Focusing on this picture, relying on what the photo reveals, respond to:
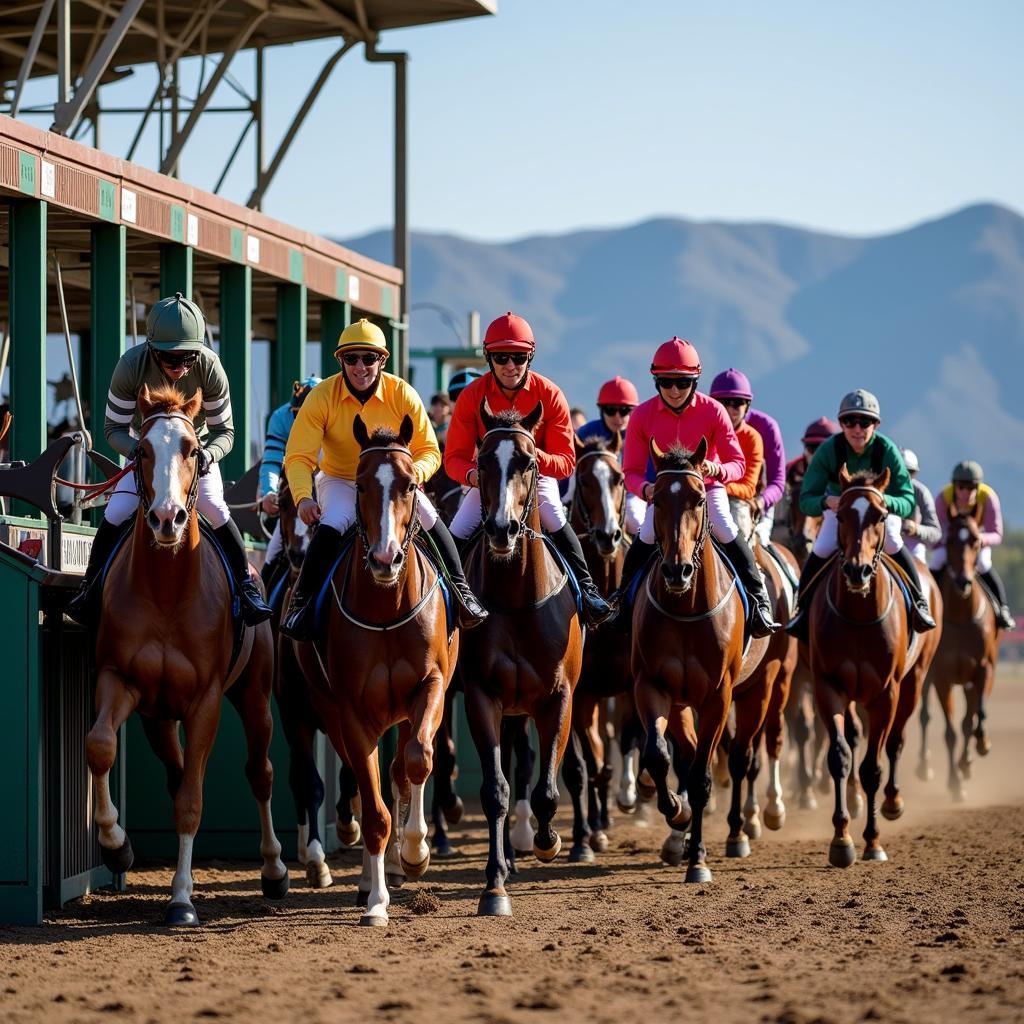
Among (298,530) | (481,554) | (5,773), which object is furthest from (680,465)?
(5,773)

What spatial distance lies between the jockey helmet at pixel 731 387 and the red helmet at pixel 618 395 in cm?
111

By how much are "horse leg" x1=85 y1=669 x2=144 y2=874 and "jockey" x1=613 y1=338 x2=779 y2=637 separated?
3372mm

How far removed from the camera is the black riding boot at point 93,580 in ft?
31.2

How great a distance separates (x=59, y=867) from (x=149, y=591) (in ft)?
5.76

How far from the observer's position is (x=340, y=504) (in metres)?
9.96

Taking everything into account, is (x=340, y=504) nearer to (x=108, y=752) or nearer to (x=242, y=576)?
(x=242, y=576)

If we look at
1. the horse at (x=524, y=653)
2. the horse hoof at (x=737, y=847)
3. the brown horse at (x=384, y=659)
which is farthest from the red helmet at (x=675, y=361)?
the horse hoof at (x=737, y=847)

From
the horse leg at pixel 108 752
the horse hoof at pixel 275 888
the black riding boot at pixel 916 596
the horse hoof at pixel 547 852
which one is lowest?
the horse hoof at pixel 275 888

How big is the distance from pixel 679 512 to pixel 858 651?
231 centimetres

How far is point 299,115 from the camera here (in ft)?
62.7

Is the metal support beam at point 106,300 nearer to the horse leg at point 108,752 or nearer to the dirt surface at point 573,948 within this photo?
the dirt surface at point 573,948

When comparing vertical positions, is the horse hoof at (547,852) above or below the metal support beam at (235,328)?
below

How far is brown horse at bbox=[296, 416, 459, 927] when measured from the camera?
9180mm

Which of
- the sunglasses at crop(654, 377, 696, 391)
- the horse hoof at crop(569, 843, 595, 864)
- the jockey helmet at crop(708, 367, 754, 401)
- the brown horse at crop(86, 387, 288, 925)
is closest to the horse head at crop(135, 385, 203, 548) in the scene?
the brown horse at crop(86, 387, 288, 925)
